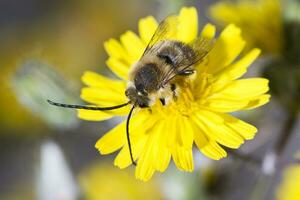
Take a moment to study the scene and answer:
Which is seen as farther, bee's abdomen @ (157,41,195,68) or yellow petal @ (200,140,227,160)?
bee's abdomen @ (157,41,195,68)

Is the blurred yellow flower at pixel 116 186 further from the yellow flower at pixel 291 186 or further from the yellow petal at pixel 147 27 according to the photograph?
the yellow petal at pixel 147 27

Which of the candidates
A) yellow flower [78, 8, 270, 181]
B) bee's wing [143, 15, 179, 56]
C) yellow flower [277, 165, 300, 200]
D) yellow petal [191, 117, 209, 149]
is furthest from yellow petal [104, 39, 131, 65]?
yellow flower [277, 165, 300, 200]

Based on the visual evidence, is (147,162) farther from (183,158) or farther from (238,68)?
(238,68)

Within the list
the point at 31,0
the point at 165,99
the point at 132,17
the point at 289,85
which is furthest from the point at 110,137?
the point at 31,0

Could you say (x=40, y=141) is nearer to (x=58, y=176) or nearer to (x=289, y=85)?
(x=58, y=176)

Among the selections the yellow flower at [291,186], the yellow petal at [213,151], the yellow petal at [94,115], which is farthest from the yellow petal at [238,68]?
the yellow flower at [291,186]

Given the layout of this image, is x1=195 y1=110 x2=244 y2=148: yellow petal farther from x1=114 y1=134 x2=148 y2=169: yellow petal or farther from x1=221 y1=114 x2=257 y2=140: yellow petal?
x1=114 y1=134 x2=148 y2=169: yellow petal
